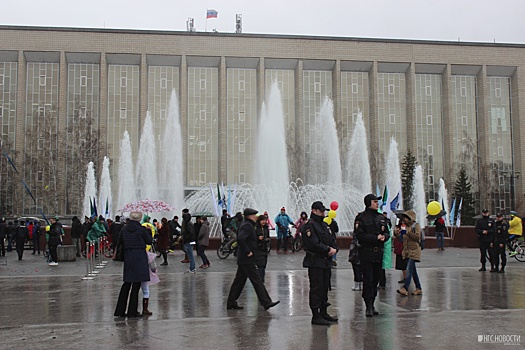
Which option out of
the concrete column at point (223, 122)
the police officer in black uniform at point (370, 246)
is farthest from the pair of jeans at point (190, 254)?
the concrete column at point (223, 122)

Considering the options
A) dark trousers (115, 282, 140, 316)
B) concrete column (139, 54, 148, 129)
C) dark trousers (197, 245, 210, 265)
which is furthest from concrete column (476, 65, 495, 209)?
dark trousers (115, 282, 140, 316)

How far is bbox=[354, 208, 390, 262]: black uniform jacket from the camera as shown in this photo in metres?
8.78

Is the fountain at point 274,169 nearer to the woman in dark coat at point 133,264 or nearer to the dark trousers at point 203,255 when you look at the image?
the dark trousers at point 203,255

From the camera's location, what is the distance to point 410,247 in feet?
37.1

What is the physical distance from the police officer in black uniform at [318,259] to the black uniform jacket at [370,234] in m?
0.61

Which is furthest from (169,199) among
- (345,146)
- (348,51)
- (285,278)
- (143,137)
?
(285,278)

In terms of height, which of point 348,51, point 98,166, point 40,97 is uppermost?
point 348,51

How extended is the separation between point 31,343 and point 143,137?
46.0 meters

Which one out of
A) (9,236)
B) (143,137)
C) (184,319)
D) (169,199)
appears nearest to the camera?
(184,319)

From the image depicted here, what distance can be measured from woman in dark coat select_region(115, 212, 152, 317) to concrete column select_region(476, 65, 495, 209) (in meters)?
53.8

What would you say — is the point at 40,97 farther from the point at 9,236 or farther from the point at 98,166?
the point at 9,236

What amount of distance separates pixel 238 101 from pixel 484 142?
24.8 m

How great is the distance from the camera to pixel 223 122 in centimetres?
5469

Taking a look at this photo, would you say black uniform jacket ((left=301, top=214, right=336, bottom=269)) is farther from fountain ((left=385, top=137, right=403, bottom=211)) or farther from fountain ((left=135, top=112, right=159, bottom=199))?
fountain ((left=385, top=137, right=403, bottom=211))
